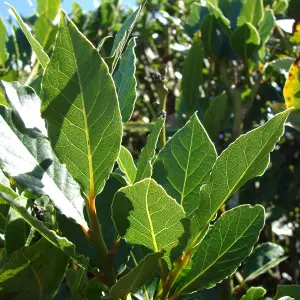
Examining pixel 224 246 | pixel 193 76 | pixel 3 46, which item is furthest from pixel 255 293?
pixel 3 46

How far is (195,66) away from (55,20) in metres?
0.51

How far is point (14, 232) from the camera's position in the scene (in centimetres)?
88

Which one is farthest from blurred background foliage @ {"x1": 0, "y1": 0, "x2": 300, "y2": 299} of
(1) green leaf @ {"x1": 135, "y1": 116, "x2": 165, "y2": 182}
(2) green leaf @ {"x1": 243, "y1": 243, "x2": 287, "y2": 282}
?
(1) green leaf @ {"x1": 135, "y1": 116, "x2": 165, "y2": 182}

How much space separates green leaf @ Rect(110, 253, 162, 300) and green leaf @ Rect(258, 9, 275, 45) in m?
1.08

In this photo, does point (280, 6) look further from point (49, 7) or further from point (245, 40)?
point (49, 7)

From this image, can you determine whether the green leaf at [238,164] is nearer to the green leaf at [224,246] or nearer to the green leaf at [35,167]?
the green leaf at [224,246]

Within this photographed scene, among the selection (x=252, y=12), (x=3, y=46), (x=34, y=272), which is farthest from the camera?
(x=3, y=46)

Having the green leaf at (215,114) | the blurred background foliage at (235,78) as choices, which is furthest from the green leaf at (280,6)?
the green leaf at (215,114)

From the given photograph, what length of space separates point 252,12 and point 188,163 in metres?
0.89

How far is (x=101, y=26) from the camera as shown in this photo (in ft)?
7.89

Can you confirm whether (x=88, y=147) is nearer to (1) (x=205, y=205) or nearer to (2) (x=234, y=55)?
(1) (x=205, y=205)

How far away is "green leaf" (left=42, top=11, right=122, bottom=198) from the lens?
69 cm

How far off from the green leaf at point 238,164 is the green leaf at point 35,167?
8.0 inches

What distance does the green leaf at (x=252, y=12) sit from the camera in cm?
160
